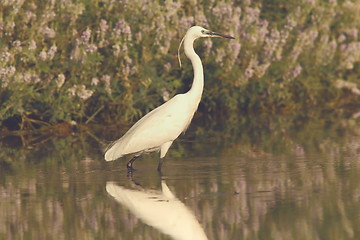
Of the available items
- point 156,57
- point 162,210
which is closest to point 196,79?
point 162,210

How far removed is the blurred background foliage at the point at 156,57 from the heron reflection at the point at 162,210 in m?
4.93

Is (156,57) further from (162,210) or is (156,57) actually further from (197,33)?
(162,210)

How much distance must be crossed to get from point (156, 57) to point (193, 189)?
6.72 m

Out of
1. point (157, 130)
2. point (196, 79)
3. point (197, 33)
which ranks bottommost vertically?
point (157, 130)

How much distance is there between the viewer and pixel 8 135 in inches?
624

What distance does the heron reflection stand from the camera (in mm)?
7812

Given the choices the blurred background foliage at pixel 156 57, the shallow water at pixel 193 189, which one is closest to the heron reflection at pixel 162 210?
the shallow water at pixel 193 189

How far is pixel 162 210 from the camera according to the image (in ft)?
28.8

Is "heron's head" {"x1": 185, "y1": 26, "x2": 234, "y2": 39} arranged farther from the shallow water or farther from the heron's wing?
the shallow water

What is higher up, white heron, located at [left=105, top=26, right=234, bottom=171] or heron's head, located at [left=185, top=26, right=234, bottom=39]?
heron's head, located at [left=185, top=26, right=234, bottom=39]

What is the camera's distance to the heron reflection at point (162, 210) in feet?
25.6

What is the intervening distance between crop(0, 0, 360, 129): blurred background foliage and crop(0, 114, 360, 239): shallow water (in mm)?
941

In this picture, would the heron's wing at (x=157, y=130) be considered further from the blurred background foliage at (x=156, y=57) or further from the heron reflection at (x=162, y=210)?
the blurred background foliage at (x=156, y=57)

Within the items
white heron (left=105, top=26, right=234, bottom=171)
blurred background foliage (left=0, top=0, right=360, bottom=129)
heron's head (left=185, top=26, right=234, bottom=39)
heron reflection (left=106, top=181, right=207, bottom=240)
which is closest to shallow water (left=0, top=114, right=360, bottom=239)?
heron reflection (left=106, top=181, right=207, bottom=240)
